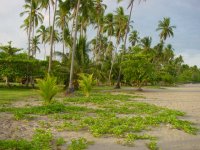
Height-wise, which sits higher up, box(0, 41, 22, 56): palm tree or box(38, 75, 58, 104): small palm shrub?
box(0, 41, 22, 56): palm tree

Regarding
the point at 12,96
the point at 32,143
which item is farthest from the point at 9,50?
the point at 32,143

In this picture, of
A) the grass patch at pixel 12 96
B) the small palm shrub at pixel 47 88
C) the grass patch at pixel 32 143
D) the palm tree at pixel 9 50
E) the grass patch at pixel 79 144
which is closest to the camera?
the grass patch at pixel 32 143

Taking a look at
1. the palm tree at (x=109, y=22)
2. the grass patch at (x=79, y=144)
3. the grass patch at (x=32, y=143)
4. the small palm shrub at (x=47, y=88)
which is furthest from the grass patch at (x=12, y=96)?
the palm tree at (x=109, y=22)

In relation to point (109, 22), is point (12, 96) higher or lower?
lower

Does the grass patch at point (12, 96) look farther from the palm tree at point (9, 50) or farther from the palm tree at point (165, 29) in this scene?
the palm tree at point (165, 29)

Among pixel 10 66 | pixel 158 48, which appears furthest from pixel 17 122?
pixel 158 48

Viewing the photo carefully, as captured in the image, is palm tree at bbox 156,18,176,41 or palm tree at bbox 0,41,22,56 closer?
palm tree at bbox 0,41,22,56

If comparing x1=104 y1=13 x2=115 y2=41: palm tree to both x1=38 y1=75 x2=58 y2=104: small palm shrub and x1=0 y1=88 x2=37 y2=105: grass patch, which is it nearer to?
x1=0 y1=88 x2=37 y2=105: grass patch

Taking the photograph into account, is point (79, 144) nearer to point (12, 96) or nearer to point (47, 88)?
point (47, 88)

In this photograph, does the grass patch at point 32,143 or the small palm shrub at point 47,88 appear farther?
the small palm shrub at point 47,88

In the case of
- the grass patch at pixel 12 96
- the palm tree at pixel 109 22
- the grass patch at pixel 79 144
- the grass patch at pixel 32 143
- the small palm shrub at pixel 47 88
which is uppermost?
the palm tree at pixel 109 22

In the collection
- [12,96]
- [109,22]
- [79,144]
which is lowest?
[79,144]

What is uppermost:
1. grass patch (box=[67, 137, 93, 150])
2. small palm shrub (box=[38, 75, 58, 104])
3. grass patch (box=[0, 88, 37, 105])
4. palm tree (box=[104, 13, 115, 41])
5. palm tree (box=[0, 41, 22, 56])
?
palm tree (box=[104, 13, 115, 41])

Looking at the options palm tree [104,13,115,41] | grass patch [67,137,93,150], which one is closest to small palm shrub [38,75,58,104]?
grass patch [67,137,93,150]
